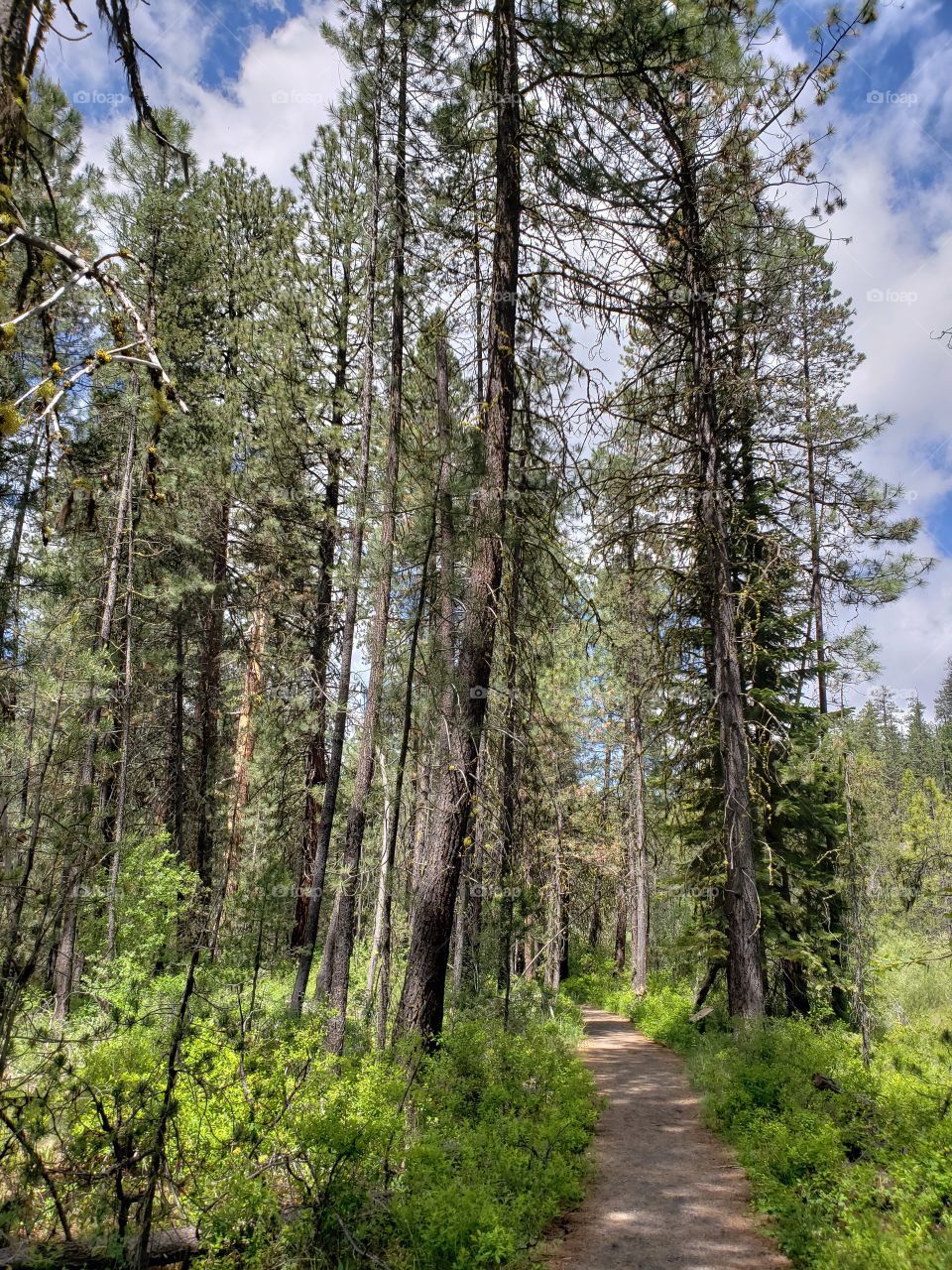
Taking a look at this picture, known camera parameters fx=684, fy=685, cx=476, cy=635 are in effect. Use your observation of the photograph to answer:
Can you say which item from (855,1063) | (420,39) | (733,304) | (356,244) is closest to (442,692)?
(855,1063)

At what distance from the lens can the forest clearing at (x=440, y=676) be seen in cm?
392

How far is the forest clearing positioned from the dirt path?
0.06 meters

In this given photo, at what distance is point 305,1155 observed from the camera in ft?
14.5

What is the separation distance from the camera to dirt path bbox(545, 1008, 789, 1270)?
4676 millimetres

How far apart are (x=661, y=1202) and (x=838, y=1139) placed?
1528mm

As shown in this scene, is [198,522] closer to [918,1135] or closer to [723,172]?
[723,172]

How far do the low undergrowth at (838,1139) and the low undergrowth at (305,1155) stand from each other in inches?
65.9

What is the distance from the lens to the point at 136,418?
12.7 meters

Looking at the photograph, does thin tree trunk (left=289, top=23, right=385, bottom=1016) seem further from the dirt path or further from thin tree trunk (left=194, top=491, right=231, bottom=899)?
thin tree trunk (left=194, top=491, right=231, bottom=899)

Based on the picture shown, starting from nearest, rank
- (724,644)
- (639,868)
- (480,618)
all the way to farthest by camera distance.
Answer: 1. (480,618)
2. (724,644)
3. (639,868)

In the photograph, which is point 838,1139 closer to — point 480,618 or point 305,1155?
point 305,1155

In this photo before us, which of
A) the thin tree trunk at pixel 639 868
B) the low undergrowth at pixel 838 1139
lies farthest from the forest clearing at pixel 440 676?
the thin tree trunk at pixel 639 868

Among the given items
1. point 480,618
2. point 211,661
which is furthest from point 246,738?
point 480,618

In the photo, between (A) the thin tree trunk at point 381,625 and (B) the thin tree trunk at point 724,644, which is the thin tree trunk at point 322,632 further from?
(B) the thin tree trunk at point 724,644
